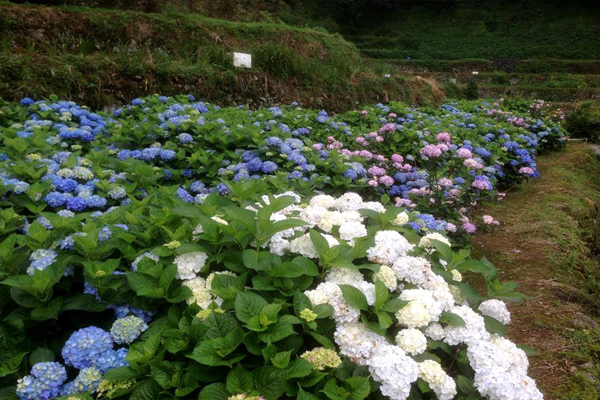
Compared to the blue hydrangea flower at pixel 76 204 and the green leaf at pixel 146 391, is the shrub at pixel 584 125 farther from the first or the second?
the green leaf at pixel 146 391

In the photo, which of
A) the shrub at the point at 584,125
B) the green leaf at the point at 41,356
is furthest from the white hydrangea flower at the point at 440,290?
the shrub at the point at 584,125

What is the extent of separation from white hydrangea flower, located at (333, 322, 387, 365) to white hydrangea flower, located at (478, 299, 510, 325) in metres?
0.53

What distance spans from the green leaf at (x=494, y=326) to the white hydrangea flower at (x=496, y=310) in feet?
0.10

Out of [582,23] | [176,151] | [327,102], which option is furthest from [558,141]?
[582,23]

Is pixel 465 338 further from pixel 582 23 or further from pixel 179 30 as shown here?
pixel 582 23

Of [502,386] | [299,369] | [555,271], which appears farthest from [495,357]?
[555,271]

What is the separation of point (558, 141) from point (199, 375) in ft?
25.9

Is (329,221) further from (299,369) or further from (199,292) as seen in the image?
(299,369)

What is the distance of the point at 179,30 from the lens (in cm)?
813

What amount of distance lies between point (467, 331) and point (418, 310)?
0.61ft

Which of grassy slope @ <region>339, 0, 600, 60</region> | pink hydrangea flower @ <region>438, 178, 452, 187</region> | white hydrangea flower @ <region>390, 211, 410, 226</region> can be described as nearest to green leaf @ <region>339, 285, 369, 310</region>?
white hydrangea flower @ <region>390, 211, 410, 226</region>

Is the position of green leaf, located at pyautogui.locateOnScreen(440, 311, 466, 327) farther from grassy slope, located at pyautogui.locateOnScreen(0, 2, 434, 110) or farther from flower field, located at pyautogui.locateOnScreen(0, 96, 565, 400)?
grassy slope, located at pyautogui.locateOnScreen(0, 2, 434, 110)

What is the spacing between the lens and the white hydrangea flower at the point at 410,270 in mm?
1516

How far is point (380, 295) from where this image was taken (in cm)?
134
